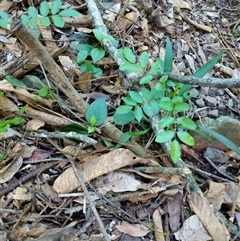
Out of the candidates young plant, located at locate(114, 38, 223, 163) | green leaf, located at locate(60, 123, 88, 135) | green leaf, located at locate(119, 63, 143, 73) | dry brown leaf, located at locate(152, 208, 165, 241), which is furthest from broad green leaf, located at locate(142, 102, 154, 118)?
dry brown leaf, located at locate(152, 208, 165, 241)

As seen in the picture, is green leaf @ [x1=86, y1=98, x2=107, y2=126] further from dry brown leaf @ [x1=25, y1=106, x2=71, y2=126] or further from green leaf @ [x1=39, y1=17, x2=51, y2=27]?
green leaf @ [x1=39, y1=17, x2=51, y2=27]

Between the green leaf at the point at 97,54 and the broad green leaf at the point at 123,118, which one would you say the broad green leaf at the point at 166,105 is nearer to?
the broad green leaf at the point at 123,118

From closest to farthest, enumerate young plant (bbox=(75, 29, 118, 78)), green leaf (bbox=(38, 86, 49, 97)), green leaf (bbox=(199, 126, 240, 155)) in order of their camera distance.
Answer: green leaf (bbox=(199, 126, 240, 155))
green leaf (bbox=(38, 86, 49, 97))
young plant (bbox=(75, 29, 118, 78))

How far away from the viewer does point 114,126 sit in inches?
59.1

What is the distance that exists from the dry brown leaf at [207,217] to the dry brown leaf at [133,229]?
0.59ft

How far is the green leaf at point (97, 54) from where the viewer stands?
5.44 ft

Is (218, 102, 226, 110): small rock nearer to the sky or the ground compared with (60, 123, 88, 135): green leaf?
nearer to the ground

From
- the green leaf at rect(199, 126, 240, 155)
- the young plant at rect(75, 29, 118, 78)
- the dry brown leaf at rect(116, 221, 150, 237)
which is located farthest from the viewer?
the young plant at rect(75, 29, 118, 78)

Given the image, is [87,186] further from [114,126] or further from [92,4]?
[92,4]

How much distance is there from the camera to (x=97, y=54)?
1.67 metres

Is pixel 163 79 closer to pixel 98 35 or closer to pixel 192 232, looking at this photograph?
pixel 98 35

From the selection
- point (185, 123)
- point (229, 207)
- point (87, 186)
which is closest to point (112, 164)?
point (87, 186)

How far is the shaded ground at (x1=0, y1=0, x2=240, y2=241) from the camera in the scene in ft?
4.32

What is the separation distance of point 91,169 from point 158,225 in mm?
285
